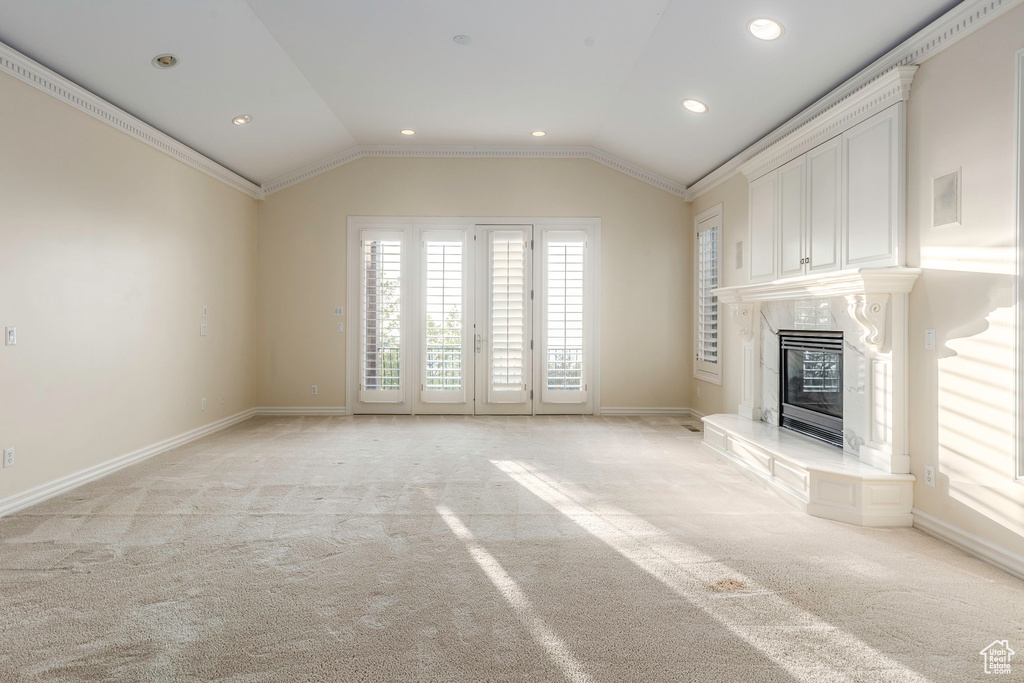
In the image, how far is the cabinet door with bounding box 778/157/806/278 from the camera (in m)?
4.35

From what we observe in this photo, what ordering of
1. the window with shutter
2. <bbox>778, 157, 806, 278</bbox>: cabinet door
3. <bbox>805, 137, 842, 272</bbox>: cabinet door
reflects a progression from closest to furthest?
<bbox>805, 137, 842, 272</bbox>: cabinet door < <bbox>778, 157, 806, 278</bbox>: cabinet door < the window with shutter

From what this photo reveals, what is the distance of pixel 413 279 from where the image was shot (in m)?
6.83

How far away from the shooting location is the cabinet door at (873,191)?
3.33m

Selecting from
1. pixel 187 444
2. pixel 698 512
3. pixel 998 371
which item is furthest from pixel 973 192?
pixel 187 444

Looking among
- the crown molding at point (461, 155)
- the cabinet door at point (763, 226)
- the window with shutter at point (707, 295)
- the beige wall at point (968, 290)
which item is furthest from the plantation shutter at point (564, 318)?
the beige wall at point (968, 290)

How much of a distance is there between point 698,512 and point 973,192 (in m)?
2.26

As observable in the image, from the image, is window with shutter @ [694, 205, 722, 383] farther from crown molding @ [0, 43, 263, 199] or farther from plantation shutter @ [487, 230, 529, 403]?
crown molding @ [0, 43, 263, 199]

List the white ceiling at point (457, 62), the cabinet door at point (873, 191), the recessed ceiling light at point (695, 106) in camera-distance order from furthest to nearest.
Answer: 1. the recessed ceiling light at point (695, 106)
2. the white ceiling at point (457, 62)
3. the cabinet door at point (873, 191)

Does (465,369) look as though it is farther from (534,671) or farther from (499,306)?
(534,671)

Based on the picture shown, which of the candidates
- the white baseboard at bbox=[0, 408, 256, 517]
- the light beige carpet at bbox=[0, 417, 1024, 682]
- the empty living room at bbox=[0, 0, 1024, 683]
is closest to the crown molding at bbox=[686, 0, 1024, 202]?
the empty living room at bbox=[0, 0, 1024, 683]

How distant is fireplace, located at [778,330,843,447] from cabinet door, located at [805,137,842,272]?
21.7 inches

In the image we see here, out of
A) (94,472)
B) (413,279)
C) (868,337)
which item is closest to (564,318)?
(413,279)

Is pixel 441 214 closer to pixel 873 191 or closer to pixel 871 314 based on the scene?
pixel 873 191

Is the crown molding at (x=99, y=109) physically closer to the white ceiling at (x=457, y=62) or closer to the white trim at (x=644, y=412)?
the white ceiling at (x=457, y=62)
